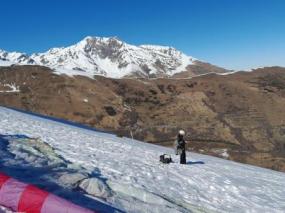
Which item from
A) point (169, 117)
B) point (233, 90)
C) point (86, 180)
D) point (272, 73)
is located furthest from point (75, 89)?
point (86, 180)

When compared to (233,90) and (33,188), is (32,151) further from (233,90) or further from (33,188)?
(233,90)

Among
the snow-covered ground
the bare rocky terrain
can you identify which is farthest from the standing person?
the bare rocky terrain

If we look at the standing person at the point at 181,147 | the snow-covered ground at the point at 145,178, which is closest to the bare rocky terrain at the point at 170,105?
the standing person at the point at 181,147

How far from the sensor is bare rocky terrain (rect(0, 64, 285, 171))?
96938 mm

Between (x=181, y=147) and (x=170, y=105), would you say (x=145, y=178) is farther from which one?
(x=170, y=105)

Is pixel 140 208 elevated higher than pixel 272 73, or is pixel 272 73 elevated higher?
pixel 272 73

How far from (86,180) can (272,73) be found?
13645 cm

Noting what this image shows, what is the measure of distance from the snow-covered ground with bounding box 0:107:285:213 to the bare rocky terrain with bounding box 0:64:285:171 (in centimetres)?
5469

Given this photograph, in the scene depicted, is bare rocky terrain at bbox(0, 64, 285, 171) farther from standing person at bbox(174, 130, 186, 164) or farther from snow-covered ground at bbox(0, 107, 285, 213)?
snow-covered ground at bbox(0, 107, 285, 213)

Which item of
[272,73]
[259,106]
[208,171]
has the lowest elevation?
[208,171]

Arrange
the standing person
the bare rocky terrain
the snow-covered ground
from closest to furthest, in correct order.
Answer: the snow-covered ground
the standing person
the bare rocky terrain

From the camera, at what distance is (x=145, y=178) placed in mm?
21906

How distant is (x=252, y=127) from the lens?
343ft

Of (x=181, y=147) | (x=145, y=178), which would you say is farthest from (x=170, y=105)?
(x=145, y=178)
